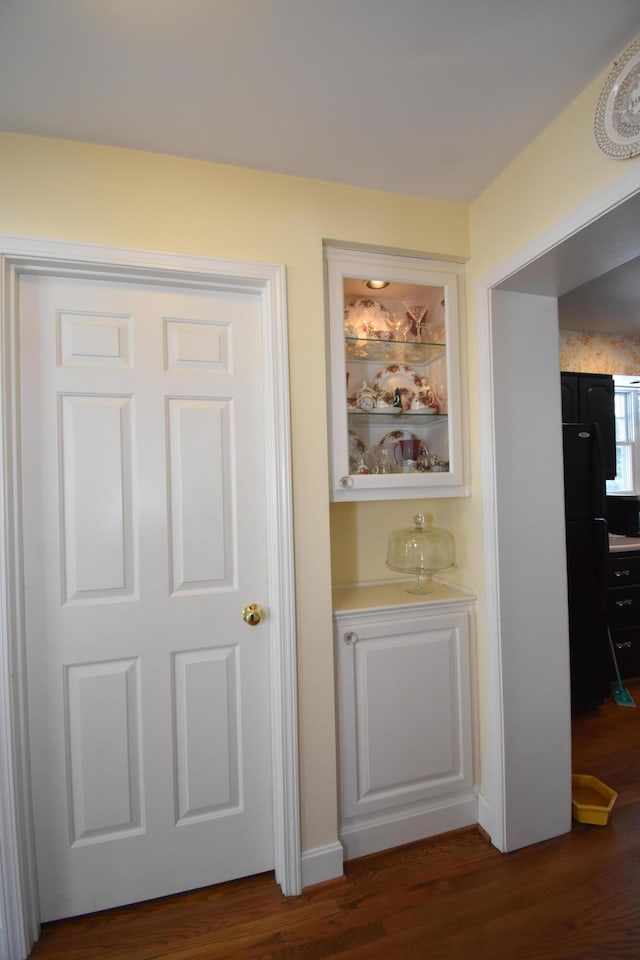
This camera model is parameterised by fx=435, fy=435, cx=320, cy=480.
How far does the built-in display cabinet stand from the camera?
164cm

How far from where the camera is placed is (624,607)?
2.96m

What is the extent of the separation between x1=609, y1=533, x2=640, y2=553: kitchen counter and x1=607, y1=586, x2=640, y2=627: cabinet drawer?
27cm

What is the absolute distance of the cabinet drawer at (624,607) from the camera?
2930mm

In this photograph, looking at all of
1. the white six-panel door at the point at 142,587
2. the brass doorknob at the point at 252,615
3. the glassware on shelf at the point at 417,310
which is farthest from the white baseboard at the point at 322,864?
the glassware on shelf at the point at 417,310

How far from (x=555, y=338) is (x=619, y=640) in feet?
7.66

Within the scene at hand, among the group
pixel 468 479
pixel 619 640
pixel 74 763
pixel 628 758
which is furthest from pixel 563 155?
pixel 619 640

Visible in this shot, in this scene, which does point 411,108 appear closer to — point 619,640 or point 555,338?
point 555,338

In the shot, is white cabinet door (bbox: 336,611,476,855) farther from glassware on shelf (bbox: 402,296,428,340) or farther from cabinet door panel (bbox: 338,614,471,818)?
glassware on shelf (bbox: 402,296,428,340)

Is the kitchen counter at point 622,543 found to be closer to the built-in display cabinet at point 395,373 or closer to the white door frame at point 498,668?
the white door frame at point 498,668

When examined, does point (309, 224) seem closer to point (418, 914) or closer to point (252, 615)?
point (252, 615)

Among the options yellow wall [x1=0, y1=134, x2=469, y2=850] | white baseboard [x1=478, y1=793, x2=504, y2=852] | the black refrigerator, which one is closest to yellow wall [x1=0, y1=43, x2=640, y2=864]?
yellow wall [x1=0, y1=134, x2=469, y2=850]

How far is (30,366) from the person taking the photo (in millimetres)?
1393

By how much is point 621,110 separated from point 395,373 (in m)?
0.98

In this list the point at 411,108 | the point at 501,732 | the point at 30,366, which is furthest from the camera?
the point at 501,732
